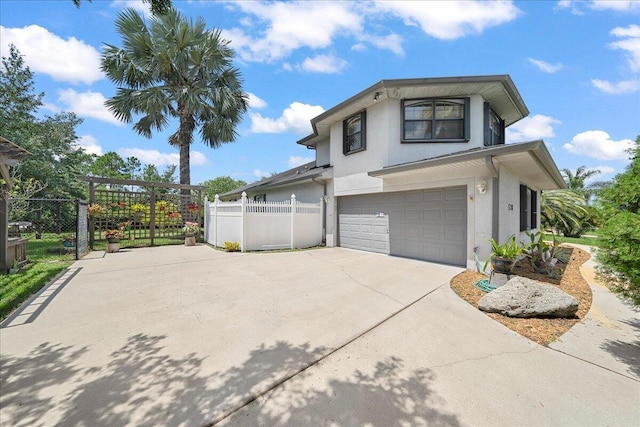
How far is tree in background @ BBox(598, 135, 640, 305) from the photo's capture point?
2.57 metres

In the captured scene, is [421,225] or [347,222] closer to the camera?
[421,225]

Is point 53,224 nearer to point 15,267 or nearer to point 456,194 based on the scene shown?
point 15,267

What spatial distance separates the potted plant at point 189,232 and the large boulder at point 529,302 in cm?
1136

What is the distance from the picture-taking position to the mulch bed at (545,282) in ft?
11.2

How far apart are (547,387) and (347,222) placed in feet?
27.5

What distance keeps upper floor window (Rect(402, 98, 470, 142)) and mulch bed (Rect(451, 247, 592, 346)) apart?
14.4 feet

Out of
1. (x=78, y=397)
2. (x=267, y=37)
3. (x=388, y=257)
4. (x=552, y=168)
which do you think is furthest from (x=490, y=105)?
(x=78, y=397)

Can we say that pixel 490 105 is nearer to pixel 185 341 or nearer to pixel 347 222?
pixel 347 222

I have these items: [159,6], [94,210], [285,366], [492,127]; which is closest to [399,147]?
[492,127]

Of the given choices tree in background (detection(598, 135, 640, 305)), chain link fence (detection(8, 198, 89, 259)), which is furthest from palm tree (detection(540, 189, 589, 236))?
chain link fence (detection(8, 198, 89, 259))

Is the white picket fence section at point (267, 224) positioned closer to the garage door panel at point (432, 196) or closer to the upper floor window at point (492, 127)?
the garage door panel at point (432, 196)

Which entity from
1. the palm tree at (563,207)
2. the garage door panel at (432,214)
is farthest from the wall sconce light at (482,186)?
the palm tree at (563,207)

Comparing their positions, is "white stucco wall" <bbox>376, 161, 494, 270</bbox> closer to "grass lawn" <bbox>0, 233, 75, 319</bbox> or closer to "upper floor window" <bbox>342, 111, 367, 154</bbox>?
"upper floor window" <bbox>342, 111, 367, 154</bbox>

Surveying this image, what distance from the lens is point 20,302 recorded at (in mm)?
4227
